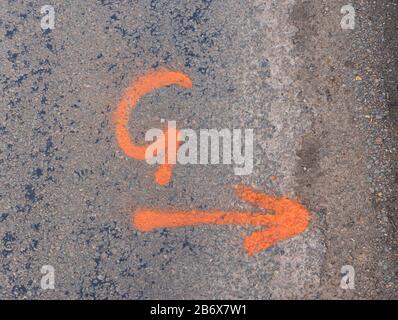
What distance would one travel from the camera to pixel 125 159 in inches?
118

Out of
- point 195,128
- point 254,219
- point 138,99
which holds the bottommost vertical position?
point 254,219

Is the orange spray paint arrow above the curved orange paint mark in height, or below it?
below

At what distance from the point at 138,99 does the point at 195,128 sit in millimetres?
368

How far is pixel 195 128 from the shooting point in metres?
3.01

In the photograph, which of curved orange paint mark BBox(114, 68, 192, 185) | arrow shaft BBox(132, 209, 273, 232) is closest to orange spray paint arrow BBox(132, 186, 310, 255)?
arrow shaft BBox(132, 209, 273, 232)

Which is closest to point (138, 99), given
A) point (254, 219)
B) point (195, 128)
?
point (195, 128)

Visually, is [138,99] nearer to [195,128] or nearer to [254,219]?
[195,128]

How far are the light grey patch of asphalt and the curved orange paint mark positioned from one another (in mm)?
41

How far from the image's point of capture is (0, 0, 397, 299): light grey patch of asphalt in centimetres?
293

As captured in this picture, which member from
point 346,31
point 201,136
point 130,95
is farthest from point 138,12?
point 346,31

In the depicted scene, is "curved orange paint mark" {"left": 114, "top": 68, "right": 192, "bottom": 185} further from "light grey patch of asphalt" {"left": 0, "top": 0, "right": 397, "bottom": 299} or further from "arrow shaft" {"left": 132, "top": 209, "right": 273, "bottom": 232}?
"arrow shaft" {"left": 132, "top": 209, "right": 273, "bottom": 232}

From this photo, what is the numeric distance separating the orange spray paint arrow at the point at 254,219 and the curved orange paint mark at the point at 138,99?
0.21 m

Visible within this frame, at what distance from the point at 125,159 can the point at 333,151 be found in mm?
1176

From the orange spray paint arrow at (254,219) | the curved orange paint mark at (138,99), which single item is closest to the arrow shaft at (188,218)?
the orange spray paint arrow at (254,219)
